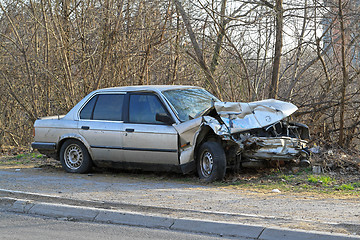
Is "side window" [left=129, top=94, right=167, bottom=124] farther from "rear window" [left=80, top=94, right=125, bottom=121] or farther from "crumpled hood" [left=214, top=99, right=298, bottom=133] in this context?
"crumpled hood" [left=214, top=99, right=298, bottom=133]

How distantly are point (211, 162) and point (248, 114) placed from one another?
3.55 ft

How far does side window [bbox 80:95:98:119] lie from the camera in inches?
432

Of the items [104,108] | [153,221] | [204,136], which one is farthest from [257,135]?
[153,221]

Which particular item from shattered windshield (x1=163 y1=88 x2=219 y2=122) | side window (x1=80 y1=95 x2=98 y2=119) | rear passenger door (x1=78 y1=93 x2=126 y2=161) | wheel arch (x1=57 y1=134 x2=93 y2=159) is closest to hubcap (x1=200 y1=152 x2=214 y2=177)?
shattered windshield (x1=163 y1=88 x2=219 y2=122)

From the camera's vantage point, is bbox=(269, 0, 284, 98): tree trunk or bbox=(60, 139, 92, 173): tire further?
bbox=(269, 0, 284, 98): tree trunk

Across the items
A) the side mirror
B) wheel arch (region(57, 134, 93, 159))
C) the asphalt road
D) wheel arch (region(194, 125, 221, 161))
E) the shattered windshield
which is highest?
the shattered windshield

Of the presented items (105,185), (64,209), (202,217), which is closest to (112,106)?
(105,185)

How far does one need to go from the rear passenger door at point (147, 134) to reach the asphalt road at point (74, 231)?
125 inches

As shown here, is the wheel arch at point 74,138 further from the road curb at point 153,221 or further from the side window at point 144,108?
the road curb at point 153,221

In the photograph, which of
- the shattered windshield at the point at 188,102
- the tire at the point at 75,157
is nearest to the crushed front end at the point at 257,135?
the shattered windshield at the point at 188,102

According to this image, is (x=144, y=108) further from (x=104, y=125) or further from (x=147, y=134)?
A: (x=104, y=125)

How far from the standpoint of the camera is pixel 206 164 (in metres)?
9.61

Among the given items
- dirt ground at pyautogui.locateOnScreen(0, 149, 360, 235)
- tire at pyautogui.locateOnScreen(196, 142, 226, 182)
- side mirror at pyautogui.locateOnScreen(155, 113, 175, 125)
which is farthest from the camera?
side mirror at pyautogui.locateOnScreen(155, 113, 175, 125)

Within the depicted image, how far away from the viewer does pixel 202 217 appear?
6.51 m
